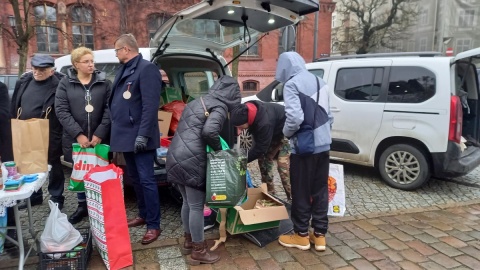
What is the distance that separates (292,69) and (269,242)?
65.4 inches

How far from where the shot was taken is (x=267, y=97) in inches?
257

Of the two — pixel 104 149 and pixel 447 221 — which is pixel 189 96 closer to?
pixel 104 149

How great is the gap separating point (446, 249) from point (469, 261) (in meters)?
0.24

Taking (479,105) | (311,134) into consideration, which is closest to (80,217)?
(311,134)

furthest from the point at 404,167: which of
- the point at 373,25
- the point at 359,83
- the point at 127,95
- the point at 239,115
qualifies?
the point at 373,25

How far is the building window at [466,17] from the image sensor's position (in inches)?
1161

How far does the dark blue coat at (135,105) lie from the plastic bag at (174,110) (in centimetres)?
135

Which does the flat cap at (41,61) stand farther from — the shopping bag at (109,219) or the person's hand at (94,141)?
the shopping bag at (109,219)

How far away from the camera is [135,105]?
3.34 metres

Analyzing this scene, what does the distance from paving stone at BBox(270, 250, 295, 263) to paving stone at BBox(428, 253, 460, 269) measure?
4.15 ft

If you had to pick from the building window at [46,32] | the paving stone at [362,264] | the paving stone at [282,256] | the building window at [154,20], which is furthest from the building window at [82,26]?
the paving stone at [362,264]

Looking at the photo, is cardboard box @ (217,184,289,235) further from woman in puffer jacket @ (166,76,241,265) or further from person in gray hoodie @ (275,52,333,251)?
woman in puffer jacket @ (166,76,241,265)

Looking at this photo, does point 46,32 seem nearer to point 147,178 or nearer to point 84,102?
point 84,102

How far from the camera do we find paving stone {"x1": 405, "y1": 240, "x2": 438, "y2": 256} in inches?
131
